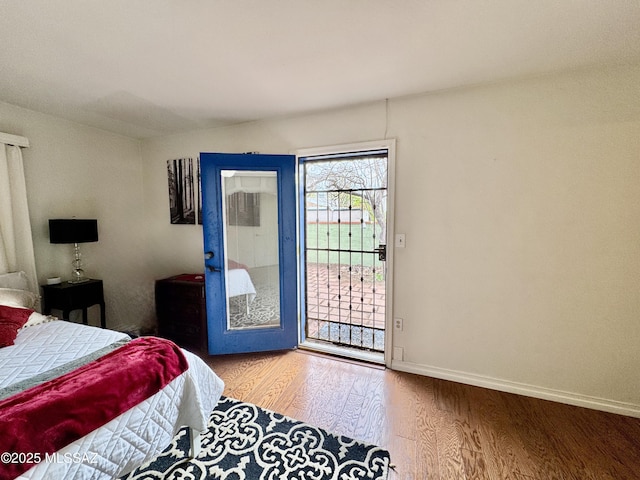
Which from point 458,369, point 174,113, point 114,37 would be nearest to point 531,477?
point 458,369

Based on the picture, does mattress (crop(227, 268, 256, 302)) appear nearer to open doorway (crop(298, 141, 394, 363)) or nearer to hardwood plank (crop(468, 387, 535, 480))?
open doorway (crop(298, 141, 394, 363))

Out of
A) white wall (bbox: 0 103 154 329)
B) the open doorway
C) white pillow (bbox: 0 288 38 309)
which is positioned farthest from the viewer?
the open doorway

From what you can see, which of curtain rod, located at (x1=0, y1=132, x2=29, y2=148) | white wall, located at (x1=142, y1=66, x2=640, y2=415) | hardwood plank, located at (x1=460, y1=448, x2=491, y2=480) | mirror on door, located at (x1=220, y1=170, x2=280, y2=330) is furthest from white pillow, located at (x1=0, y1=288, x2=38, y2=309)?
hardwood plank, located at (x1=460, y1=448, x2=491, y2=480)

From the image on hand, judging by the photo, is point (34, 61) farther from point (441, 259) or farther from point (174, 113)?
point (441, 259)

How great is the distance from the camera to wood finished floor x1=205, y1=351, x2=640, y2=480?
1.46m

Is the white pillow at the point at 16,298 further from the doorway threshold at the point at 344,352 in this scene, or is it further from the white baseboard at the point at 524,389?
the white baseboard at the point at 524,389

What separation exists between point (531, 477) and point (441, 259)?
140cm

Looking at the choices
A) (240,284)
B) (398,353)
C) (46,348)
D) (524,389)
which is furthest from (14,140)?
(524,389)

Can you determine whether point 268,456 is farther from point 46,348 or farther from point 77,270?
point 77,270

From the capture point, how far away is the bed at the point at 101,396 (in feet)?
3.24

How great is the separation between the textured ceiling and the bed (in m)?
1.74

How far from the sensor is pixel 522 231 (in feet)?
6.61

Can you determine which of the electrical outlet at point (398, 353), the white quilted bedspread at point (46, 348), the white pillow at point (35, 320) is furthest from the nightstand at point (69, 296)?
the electrical outlet at point (398, 353)

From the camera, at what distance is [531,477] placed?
140 cm
